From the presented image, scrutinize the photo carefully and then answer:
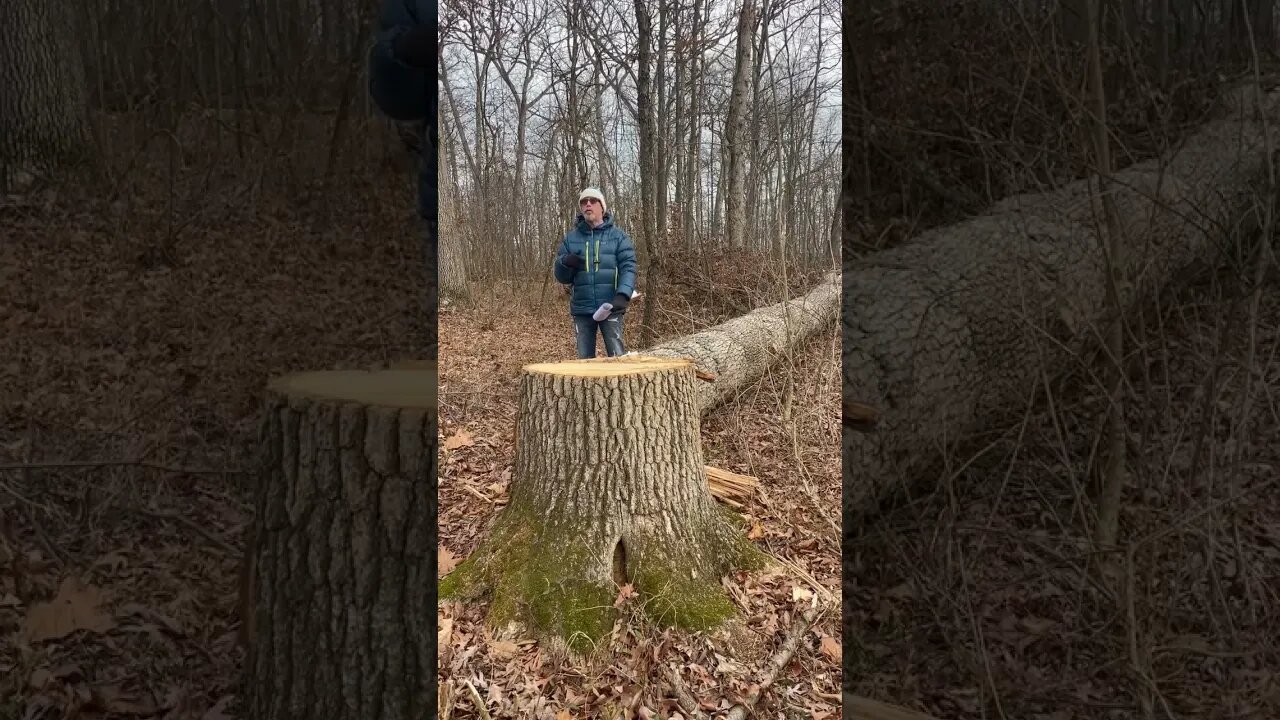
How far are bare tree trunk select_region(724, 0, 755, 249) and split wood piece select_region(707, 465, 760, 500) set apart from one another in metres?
2.94

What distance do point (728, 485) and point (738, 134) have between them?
12.1ft

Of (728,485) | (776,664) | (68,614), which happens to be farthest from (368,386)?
(728,485)

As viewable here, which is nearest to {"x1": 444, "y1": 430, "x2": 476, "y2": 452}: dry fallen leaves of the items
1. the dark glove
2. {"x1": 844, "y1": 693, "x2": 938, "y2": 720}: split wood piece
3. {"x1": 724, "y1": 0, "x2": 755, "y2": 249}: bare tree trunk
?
the dark glove

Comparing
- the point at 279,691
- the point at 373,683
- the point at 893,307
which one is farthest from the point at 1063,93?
the point at 279,691

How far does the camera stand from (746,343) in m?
4.04

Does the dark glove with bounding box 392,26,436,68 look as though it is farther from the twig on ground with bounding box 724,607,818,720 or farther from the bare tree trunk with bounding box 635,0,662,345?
the bare tree trunk with bounding box 635,0,662,345

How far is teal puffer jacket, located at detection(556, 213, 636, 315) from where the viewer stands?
3.36 metres

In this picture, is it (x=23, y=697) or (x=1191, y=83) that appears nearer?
(x=23, y=697)

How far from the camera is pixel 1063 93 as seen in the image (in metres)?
2.00

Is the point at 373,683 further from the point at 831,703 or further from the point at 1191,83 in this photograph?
the point at 1191,83

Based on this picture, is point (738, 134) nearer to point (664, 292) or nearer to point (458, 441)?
point (664, 292)

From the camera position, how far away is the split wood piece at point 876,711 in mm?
1881

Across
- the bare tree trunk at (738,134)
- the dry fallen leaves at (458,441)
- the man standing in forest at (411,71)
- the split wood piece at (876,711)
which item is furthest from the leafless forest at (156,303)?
the bare tree trunk at (738,134)

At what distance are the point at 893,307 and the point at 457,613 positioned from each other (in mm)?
1858
